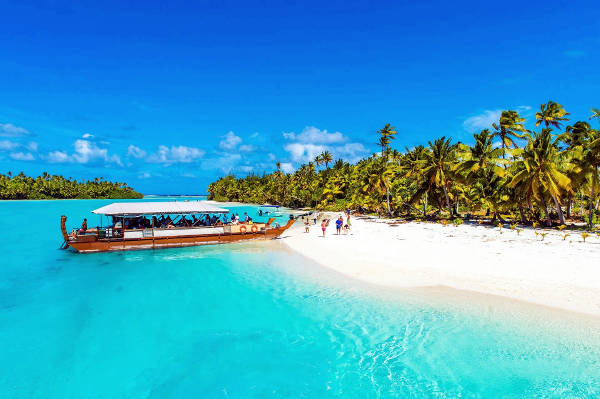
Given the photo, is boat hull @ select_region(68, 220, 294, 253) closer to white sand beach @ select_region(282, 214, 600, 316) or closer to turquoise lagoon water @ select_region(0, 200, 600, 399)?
white sand beach @ select_region(282, 214, 600, 316)

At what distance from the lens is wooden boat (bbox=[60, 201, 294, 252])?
21.9m

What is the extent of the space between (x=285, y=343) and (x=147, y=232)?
57.3ft

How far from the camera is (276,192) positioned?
279 ft

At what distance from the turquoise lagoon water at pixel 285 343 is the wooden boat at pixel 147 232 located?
6.69 m

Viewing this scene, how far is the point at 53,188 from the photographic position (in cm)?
11862

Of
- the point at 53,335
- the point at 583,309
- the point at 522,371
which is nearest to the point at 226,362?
the point at 53,335

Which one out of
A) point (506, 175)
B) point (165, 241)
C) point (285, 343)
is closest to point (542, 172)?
point (506, 175)

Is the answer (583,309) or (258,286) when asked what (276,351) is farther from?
(583,309)

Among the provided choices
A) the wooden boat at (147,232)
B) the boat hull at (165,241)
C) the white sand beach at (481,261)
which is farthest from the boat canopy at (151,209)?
the white sand beach at (481,261)

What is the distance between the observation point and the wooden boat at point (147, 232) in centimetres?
2194

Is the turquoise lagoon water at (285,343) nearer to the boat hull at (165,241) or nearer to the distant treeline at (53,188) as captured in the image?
the boat hull at (165,241)

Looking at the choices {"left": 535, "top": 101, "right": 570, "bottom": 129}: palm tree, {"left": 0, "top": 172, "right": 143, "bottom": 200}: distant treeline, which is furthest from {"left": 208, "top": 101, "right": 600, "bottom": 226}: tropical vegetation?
{"left": 0, "top": 172, "right": 143, "bottom": 200}: distant treeline

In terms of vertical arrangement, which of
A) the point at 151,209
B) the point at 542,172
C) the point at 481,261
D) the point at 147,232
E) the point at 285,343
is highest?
the point at 542,172

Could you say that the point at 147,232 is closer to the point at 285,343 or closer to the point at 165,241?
the point at 165,241
